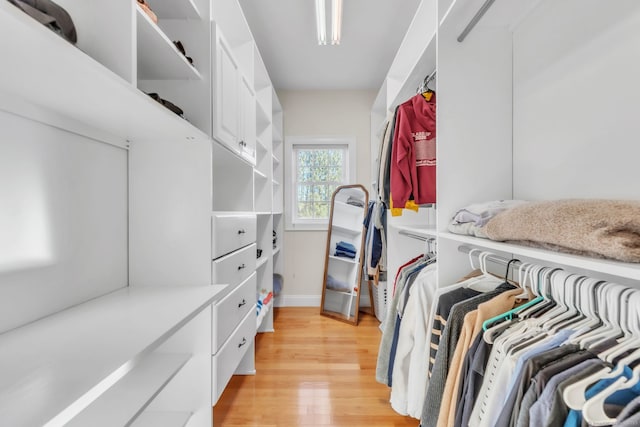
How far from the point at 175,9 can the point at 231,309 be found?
139 centimetres

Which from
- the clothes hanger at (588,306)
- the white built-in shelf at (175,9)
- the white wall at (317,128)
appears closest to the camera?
the clothes hanger at (588,306)

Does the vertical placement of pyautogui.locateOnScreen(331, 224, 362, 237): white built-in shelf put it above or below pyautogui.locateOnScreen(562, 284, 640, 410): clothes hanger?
above

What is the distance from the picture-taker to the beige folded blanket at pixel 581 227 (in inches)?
24.9

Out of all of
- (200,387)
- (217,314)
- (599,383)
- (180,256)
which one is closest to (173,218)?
(180,256)

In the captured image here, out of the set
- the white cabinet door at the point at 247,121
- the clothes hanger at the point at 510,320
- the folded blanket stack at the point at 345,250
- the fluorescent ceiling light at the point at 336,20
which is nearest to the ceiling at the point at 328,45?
the fluorescent ceiling light at the point at 336,20

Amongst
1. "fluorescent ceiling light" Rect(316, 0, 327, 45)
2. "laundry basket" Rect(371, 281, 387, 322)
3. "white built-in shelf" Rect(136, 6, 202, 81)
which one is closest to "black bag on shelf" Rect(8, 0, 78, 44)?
"white built-in shelf" Rect(136, 6, 202, 81)

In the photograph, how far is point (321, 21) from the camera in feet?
7.20

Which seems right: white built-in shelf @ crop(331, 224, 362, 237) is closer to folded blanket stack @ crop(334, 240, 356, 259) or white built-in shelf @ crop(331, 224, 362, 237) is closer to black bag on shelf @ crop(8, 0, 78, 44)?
folded blanket stack @ crop(334, 240, 356, 259)

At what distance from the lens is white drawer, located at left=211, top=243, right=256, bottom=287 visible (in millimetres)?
1397

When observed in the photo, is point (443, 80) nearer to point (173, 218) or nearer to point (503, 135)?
point (503, 135)

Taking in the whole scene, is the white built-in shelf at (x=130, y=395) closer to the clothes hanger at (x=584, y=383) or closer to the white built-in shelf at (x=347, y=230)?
the clothes hanger at (x=584, y=383)

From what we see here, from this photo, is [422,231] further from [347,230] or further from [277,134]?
[277,134]

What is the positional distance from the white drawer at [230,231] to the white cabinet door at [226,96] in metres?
0.38

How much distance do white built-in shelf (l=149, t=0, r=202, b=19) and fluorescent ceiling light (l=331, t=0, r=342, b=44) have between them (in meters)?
0.99
